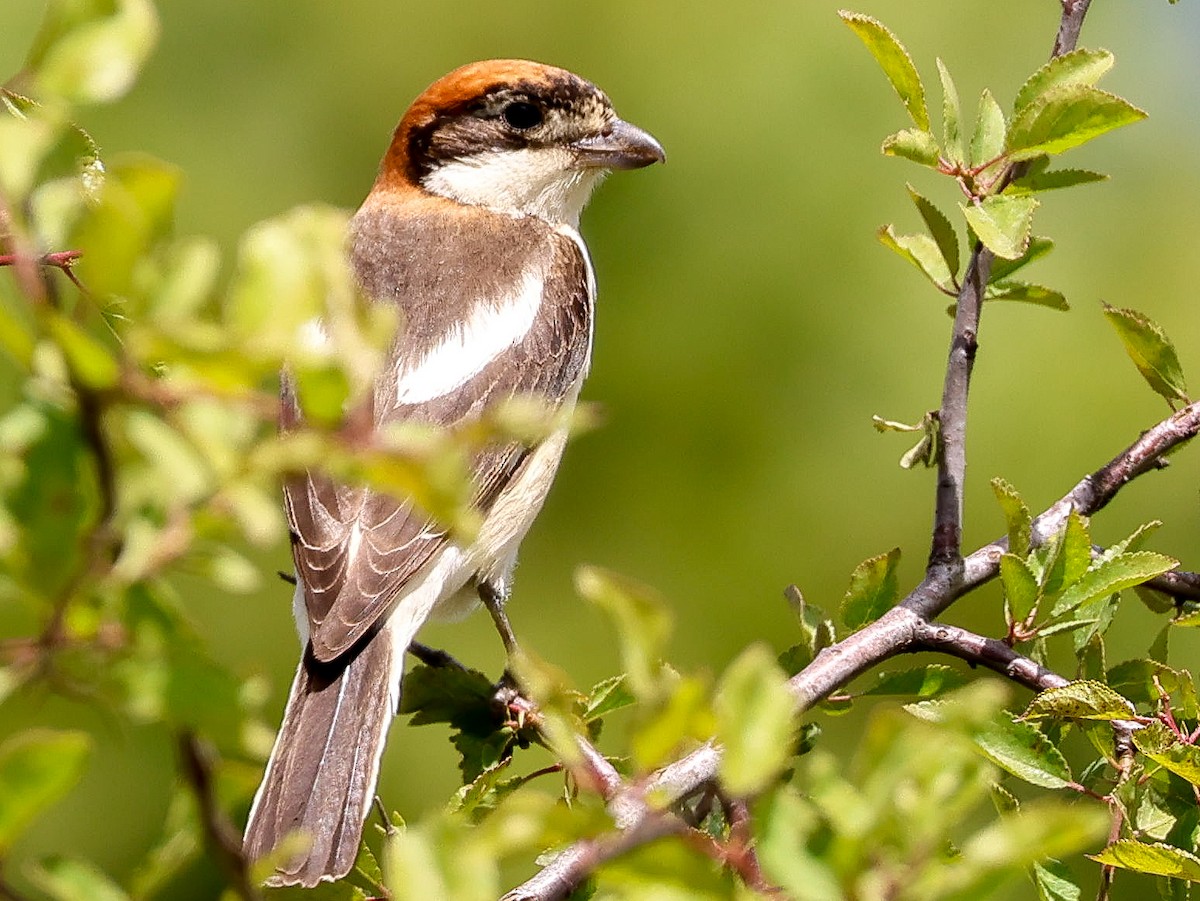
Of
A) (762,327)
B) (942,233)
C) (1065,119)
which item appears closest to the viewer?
(1065,119)

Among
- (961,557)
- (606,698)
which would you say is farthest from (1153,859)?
(606,698)

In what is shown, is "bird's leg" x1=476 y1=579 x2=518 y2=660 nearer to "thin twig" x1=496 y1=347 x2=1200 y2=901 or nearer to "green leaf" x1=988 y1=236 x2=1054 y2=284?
"thin twig" x1=496 y1=347 x2=1200 y2=901

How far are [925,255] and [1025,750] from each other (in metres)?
0.94

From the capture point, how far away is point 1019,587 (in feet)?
8.04

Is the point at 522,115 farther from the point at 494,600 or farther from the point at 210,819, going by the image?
the point at 210,819

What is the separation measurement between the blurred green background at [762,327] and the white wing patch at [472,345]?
60.6 inches

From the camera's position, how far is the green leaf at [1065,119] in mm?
2328

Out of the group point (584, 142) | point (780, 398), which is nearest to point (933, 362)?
point (780, 398)

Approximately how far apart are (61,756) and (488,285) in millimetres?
2953

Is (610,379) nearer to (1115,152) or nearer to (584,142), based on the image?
(584,142)

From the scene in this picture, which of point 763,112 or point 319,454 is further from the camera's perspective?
point 763,112

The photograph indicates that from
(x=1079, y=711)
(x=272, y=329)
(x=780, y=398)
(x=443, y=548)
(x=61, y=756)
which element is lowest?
(x=780, y=398)

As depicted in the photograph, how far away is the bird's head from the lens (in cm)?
439

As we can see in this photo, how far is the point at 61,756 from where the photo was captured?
1006 millimetres
